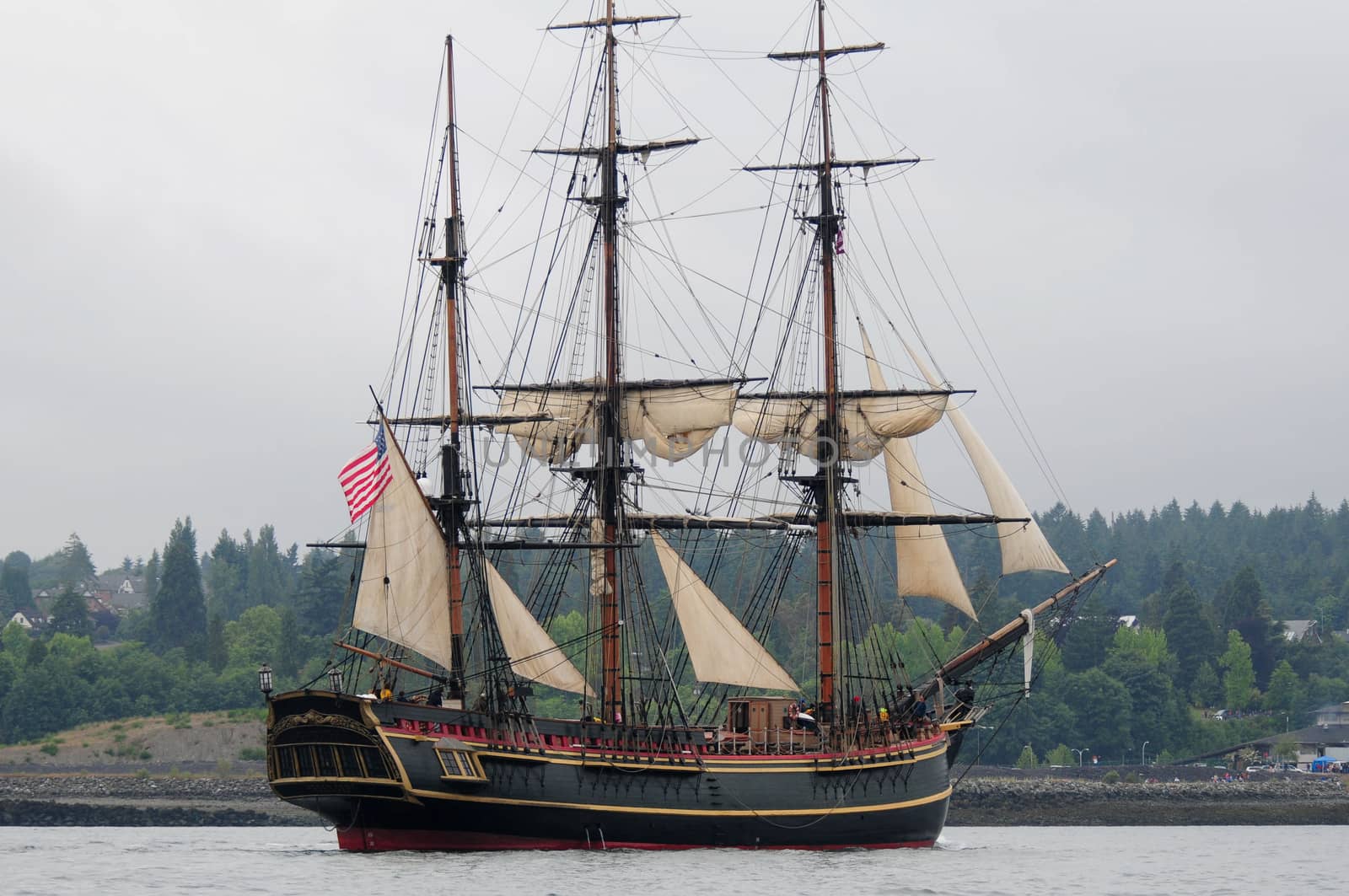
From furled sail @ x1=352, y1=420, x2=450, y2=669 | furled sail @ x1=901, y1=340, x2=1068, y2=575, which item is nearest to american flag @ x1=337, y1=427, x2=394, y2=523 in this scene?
furled sail @ x1=352, y1=420, x2=450, y2=669

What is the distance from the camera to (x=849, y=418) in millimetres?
80000

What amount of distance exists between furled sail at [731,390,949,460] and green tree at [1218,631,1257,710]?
4602 inches

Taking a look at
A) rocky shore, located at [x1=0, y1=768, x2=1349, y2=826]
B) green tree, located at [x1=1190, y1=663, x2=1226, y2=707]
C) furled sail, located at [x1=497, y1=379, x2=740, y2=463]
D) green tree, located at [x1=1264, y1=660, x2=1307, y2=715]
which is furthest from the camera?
green tree, located at [x1=1264, y1=660, x2=1307, y2=715]

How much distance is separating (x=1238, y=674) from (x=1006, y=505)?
11750cm

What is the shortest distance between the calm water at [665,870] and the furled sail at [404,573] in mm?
7749

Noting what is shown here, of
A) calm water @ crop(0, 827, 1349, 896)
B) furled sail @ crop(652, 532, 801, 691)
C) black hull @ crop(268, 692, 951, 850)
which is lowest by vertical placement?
calm water @ crop(0, 827, 1349, 896)

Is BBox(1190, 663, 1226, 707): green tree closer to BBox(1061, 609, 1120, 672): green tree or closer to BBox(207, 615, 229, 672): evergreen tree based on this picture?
BBox(1061, 609, 1120, 672): green tree

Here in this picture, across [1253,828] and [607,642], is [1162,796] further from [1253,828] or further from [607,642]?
[607,642]

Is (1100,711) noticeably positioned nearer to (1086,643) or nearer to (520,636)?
(1086,643)

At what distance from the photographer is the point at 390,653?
227 feet

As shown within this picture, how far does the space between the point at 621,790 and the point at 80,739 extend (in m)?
110

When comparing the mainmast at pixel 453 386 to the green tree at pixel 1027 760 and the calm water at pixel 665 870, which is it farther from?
the green tree at pixel 1027 760

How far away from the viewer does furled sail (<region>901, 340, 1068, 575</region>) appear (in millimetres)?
79812

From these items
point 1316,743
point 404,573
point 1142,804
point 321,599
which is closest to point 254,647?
point 321,599
